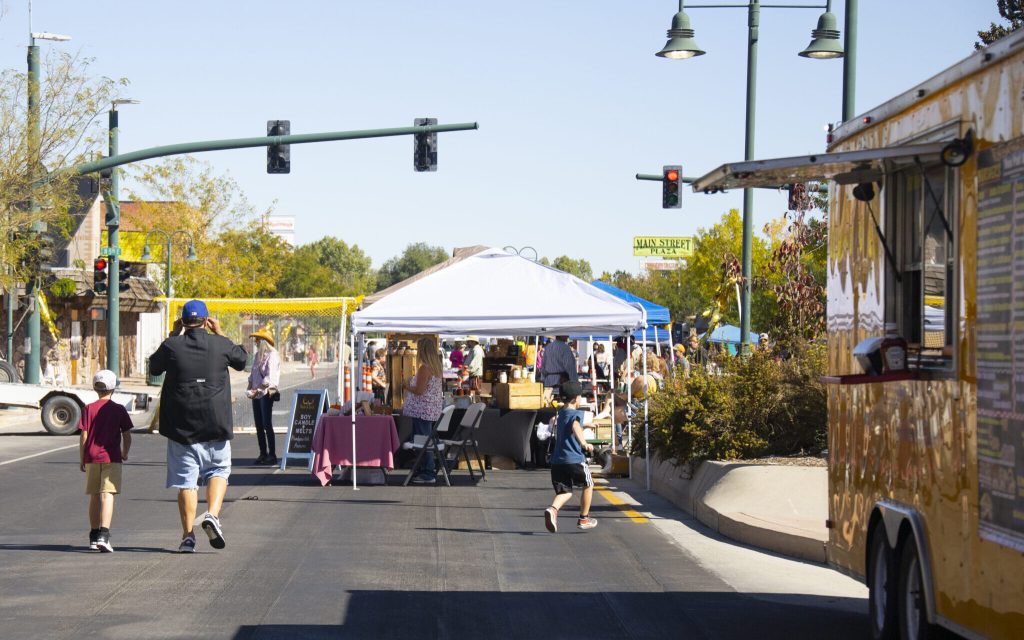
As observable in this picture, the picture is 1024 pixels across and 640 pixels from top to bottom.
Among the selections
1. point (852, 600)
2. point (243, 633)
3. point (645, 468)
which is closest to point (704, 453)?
point (645, 468)

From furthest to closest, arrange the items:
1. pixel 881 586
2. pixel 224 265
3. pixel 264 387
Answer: pixel 224 265 < pixel 264 387 < pixel 881 586

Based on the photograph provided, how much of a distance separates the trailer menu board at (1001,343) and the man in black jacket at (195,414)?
695 cm

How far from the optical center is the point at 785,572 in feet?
36.4

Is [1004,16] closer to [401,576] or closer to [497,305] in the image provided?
[497,305]

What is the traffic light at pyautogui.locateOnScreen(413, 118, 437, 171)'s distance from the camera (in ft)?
86.1

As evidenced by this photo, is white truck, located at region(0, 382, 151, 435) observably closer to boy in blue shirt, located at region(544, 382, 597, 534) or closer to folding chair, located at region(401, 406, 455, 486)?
folding chair, located at region(401, 406, 455, 486)

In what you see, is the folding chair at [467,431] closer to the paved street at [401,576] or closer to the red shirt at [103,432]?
the paved street at [401,576]

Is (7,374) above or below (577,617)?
above

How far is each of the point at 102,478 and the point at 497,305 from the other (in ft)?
25.3

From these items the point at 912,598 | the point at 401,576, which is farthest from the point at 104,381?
the point at 912,598

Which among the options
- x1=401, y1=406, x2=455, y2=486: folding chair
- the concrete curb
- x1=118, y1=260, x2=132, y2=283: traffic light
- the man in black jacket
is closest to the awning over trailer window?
the concrete curb

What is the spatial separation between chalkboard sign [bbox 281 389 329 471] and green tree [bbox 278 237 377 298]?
2614 inches

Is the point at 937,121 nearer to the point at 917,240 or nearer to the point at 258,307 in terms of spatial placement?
the point at 917,240

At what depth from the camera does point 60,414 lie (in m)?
27.2
